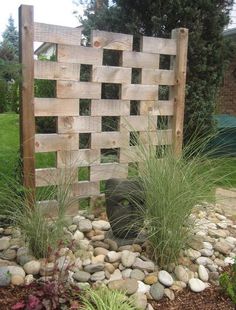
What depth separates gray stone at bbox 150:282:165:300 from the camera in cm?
257

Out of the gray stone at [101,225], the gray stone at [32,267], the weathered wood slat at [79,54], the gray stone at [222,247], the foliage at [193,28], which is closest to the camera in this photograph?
the gray stone at [32,267]

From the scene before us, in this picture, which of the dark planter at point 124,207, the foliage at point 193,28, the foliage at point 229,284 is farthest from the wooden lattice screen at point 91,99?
the foliage at point 193,28

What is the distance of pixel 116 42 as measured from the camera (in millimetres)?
3750

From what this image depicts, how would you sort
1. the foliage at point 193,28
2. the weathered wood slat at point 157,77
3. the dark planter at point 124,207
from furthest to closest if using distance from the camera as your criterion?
the foliage at point 193,28 < the weathered wood slat at point 157,77 < the dark planter at point 124,207

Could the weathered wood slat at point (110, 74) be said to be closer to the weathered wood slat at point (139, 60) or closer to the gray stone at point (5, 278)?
the weathered wood slat at point (139, 60)

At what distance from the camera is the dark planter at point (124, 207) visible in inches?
119

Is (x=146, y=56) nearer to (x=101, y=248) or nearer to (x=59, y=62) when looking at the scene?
(x=59, y=62)

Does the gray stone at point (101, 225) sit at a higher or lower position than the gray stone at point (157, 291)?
higher

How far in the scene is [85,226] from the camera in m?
3.29

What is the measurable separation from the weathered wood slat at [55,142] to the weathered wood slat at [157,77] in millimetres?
871

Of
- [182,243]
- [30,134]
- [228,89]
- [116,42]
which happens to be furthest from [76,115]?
[228,89]

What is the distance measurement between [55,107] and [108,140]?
60cm

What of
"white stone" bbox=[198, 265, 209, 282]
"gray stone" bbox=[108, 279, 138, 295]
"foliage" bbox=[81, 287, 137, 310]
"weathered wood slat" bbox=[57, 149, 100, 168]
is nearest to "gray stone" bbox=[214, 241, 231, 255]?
"white stone" bbox=[198, 265, 209, 282]

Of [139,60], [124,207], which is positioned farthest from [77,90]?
[124,207]
